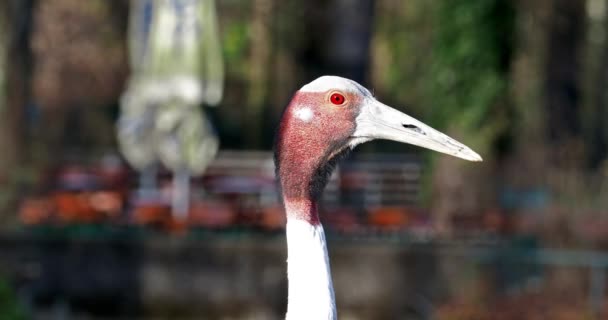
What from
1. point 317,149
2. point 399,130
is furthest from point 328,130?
point 399,130

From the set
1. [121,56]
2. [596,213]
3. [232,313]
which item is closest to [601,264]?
[596,213]

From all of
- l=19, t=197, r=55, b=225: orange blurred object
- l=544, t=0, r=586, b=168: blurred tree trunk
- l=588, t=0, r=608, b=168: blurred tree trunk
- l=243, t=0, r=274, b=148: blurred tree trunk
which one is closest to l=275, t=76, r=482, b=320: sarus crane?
l=19, t=197, r=55, b=225: orange blurred object

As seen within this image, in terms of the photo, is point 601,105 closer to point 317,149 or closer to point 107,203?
point 107,203

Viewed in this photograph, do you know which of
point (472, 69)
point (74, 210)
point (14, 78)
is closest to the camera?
point (74, 210)

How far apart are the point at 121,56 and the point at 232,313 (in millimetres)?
17722

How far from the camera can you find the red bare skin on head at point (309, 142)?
15.5 ft

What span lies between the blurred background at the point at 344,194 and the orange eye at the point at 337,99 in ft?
16.0

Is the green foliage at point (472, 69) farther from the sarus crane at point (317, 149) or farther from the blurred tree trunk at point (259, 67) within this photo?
the sarus crane at point (317, 149)

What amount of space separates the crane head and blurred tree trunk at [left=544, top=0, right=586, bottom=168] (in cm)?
1519

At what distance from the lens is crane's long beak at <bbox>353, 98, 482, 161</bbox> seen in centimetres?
473

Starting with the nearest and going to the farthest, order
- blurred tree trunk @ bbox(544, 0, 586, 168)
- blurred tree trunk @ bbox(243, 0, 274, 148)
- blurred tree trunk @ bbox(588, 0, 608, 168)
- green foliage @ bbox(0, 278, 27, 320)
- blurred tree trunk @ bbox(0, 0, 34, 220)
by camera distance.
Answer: green foliage @ bbox(0, 278, 27, 320)
blurred tree trunk @ bbox(0, 0, 34, 220)
blurred tree trunk @ bbox(544, 0, 586, 168)
blurred tree trunk @ bbox(588, 0, 608, 168)
blurred tree trunk @ bbox(243, 0, 274, 148)

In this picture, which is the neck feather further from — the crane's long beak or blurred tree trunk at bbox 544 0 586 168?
blurred tree trunk at bbox 544 0 586 168

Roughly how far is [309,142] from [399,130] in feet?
1.04

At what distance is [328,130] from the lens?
4828 millimetres
